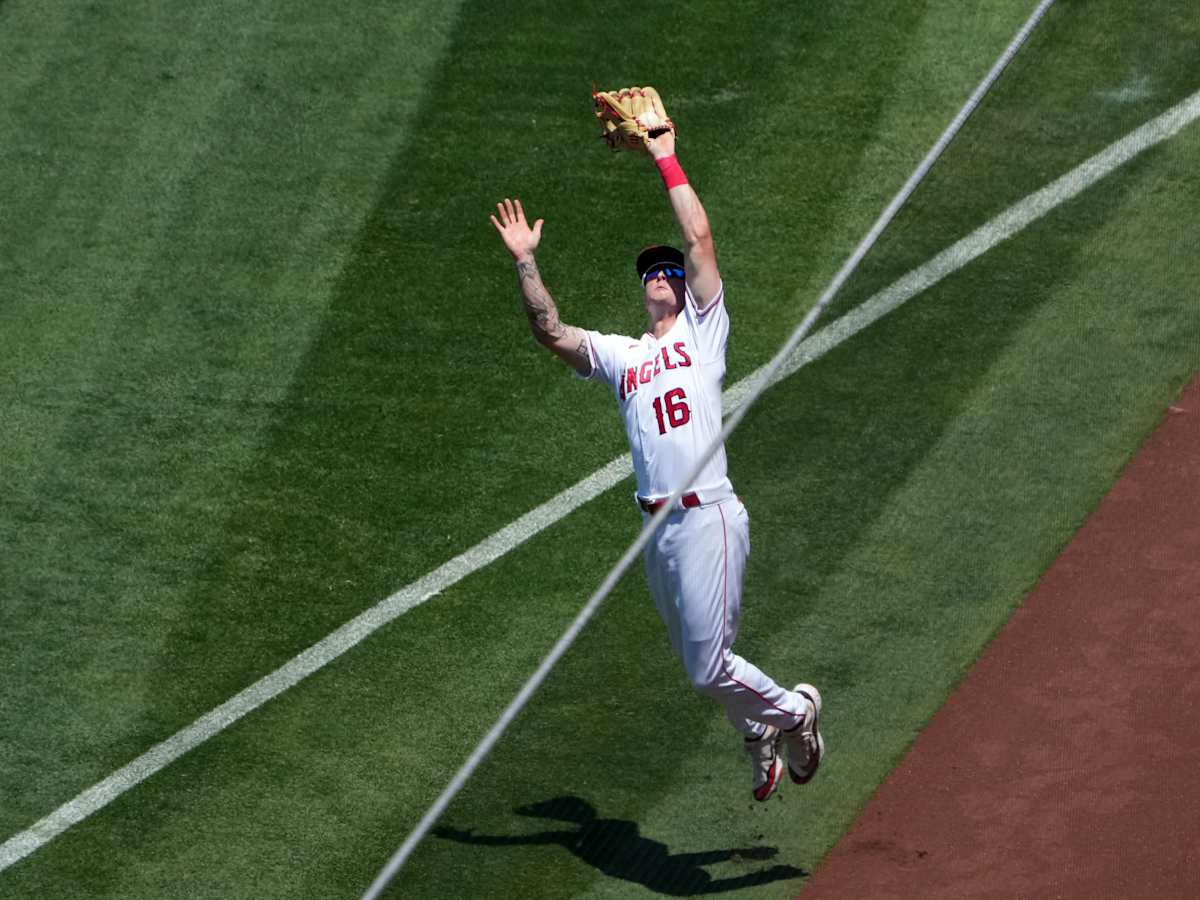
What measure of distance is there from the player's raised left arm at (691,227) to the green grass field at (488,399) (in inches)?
27.8

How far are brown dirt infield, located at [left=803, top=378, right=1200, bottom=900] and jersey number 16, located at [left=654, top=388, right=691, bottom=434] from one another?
1.71 metres

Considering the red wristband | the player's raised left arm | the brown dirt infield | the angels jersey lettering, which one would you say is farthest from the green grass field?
the red wristband

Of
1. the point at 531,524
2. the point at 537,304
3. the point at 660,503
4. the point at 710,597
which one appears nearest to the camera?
the point at 710,597

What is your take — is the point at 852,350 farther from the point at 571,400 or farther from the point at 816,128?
the point at 816,128

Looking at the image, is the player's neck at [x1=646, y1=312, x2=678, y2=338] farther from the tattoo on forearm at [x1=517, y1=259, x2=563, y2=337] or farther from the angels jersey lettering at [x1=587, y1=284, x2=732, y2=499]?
the tattoo on forearm at [x1=517, y1=259, x2=563, y2=337]

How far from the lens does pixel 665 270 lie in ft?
27.8

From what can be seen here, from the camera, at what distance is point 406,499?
10250mm

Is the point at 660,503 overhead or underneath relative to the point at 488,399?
underneath

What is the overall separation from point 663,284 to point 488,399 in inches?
93.5

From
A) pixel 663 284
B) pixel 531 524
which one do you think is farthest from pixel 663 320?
pixel 531 524

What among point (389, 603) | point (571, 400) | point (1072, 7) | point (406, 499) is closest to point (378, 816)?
point (389, 603)

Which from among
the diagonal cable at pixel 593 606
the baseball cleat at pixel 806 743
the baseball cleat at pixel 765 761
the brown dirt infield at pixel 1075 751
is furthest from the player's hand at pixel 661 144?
the brown dirt infield at pixel 1075 751

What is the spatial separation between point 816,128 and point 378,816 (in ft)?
16.0

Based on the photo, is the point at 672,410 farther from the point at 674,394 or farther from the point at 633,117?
the point at 633,117
